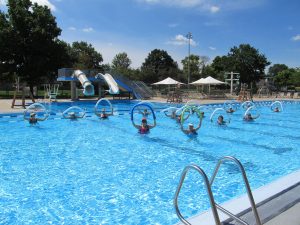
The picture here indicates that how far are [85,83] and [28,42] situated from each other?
11149 mm

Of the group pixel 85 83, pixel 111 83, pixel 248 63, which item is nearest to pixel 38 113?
pixel 85 83

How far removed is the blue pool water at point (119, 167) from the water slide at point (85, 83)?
32.1 ft

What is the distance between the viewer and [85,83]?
957 inches

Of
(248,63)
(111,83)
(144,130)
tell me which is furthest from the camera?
(248,63)

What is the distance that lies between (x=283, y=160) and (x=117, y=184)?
16.4ft

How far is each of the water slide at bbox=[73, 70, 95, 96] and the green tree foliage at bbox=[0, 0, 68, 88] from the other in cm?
673

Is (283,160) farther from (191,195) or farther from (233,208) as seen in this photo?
(233,208)

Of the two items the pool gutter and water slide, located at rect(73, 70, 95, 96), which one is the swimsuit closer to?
the pool gutter

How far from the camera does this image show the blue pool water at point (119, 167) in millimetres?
5312

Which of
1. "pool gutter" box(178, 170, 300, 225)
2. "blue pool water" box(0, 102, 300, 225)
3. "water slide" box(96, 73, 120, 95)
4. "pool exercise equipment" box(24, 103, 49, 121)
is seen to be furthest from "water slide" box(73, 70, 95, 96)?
"pool gutter" box(178, 170, 300, 225)

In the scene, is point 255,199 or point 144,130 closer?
point 255,199

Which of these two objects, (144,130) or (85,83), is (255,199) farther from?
(85,83)

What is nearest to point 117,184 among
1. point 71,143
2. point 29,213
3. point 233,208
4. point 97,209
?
point 97,209

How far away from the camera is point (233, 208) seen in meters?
4.28
